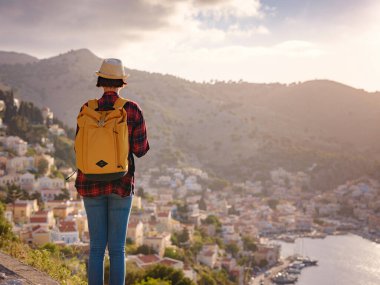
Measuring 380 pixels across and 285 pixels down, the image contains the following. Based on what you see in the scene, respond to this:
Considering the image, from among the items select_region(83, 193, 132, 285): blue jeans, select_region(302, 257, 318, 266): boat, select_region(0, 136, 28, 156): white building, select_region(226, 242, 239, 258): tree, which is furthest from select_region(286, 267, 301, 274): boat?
select_region(83, 193, 132, 285): blue jeans

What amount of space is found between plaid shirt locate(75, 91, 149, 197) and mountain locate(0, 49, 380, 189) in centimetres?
6495

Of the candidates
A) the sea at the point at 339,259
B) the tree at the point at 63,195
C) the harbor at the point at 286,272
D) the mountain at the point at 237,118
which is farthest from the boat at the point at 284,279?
the mountain at the point at 237,118

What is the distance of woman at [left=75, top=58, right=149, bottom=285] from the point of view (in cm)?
266

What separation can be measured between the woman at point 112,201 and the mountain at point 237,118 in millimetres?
64906

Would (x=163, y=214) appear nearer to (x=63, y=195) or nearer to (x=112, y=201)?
(x=63, y=195)

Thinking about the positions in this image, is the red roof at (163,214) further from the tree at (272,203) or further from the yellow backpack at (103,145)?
the tree at (272,203)

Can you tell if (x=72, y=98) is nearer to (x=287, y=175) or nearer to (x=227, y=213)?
(x=287, y=175)

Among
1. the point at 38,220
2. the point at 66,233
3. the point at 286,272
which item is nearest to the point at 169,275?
the point at 66,233

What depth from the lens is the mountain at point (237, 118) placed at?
73.2 meters

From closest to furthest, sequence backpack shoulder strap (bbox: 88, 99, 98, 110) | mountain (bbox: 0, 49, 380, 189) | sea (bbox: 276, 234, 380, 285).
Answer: backpack shoulder strap (bbox: 88, 99, 98, 110), sea (bbox: 276, 234, 380, 285), mountain (bbox: 0, 49, 380, 189)

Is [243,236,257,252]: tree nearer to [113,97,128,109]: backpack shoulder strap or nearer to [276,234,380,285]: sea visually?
[276,234,380,285]: sea

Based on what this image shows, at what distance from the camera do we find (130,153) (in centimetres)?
276

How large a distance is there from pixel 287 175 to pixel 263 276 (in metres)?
37.4

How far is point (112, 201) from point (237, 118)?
3245 inches
